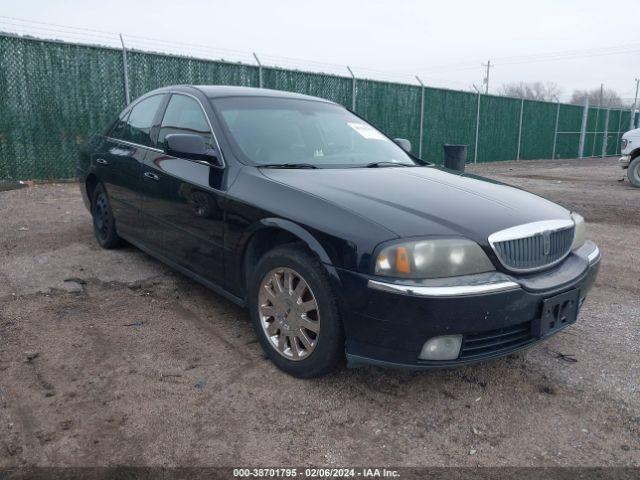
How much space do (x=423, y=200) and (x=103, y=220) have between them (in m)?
3.59

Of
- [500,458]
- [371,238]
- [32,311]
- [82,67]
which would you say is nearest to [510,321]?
[500,458]

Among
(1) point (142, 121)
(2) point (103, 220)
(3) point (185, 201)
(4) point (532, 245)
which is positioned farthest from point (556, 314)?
(2) point (103, 220)

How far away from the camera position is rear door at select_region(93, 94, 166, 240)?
433 cm

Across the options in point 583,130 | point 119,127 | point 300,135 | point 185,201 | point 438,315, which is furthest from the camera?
point 583,130

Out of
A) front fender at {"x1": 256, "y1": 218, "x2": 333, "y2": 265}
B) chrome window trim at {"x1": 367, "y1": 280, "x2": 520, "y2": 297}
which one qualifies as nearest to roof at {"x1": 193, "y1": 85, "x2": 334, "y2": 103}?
front fender at {"x1": 256, "y1": 218, "x2": 333, "y2": 265}

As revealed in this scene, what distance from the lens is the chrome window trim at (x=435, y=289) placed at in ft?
7.62

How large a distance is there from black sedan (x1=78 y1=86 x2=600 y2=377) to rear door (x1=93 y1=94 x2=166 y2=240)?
19 cm

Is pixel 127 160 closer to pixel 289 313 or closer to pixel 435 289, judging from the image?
pixel 289 313

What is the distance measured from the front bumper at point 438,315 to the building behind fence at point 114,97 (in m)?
8.74

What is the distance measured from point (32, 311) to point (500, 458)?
321cm

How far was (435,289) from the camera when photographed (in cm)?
233

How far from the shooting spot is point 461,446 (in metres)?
2.35

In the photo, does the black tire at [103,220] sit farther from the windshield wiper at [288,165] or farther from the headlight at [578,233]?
the headlight at [578,233]

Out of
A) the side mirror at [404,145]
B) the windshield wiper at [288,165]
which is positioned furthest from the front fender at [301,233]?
the side mirror at [404,145]
